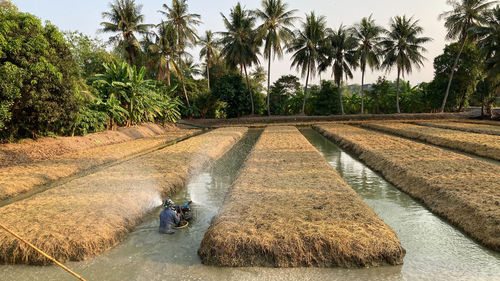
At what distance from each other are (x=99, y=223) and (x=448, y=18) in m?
39.1

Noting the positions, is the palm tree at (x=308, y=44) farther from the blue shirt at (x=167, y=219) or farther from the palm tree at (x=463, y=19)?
the blue shirt at (x=167, y=219)

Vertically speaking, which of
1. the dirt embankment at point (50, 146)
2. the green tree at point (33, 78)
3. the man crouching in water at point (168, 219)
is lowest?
the man crouching in water at point (168, 219)

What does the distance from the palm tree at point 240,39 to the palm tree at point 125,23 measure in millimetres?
10328

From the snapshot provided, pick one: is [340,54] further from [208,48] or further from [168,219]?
[168,219]

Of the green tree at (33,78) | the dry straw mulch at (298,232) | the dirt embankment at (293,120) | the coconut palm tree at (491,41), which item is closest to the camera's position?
the dry straw mulch at (298,232)

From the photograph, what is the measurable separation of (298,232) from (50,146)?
44.4 feet

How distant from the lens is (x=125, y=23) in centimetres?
3216

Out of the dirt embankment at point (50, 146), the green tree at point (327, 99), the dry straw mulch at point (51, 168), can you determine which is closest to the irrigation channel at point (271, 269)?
the dry straw mulch at point (51, 168)

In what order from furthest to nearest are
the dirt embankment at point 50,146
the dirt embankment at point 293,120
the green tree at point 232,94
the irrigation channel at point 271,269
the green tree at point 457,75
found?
the green tree at point 232,94
the dirt embankment at point 293,120
the green tree at point 457,75
the dirt embankment at point 50,146
the irrigation channel at point 271,269

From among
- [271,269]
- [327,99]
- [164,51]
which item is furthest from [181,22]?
[271,269]

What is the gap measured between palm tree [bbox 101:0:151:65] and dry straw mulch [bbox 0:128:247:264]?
26654 mm

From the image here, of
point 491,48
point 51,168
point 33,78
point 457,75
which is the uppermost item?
point 491,48

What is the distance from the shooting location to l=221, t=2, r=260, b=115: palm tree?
38.1 metres

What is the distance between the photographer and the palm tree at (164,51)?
118 feet
